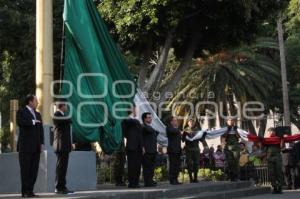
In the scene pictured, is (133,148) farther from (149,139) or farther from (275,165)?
(275,165)

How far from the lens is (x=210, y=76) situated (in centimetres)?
2977

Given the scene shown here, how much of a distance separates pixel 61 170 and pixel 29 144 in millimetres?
952

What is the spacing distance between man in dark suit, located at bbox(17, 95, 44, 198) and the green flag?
94.4 inches

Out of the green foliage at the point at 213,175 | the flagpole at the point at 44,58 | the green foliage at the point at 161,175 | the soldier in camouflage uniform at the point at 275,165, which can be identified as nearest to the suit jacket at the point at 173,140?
the soldier in camouflage uniform at the point at 275,165

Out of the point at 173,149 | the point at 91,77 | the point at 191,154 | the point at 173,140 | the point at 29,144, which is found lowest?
the point at 191,154

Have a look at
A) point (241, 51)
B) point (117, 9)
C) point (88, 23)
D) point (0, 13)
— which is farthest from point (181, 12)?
point (241, 51)

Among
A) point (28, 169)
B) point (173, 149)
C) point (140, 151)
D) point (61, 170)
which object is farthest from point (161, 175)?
point (28, 169)

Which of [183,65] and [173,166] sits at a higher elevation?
[183,65]

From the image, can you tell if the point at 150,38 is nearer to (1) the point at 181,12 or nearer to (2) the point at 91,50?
(1) the point at 181,12

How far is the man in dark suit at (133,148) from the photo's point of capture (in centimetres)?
1274

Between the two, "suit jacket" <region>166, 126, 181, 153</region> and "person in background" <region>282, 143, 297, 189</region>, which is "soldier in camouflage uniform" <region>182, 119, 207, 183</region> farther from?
"person in background" <region>282, 143, 297, 189</region>

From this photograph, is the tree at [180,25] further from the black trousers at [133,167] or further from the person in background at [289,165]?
the black trousers at [133,167]

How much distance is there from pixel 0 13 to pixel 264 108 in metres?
17.5

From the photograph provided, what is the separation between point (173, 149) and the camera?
47.3ft
